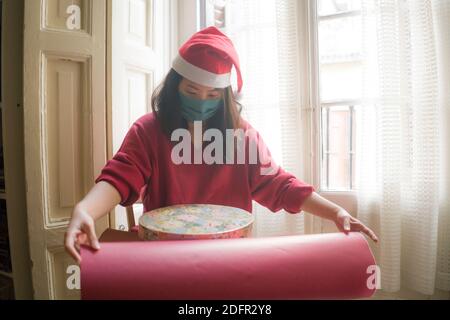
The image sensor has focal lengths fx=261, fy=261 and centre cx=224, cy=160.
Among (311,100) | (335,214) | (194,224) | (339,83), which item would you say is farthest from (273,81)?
(194,224)

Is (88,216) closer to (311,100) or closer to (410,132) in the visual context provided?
(311,100)

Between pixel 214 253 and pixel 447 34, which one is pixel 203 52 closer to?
pixel 214 253

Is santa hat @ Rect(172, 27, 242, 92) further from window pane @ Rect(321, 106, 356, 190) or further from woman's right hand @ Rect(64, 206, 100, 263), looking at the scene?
window pane @ Rect(321, 106, 356, 190)

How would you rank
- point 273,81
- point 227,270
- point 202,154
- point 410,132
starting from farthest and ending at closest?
point 273,81 < point 410,132 < point 202,154 < point 227,270

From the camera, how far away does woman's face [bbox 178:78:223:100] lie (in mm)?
750

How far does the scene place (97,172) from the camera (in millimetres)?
952

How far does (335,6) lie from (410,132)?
2.29ft

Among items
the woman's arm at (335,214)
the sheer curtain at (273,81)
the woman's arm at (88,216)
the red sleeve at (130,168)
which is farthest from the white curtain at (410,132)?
the woman's arm at (88,216)

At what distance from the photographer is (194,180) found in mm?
808

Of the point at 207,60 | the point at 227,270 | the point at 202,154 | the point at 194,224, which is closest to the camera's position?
the point at 227,270

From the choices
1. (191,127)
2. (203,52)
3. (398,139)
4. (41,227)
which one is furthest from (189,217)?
(398,139)

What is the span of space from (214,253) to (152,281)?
0.39 ft
